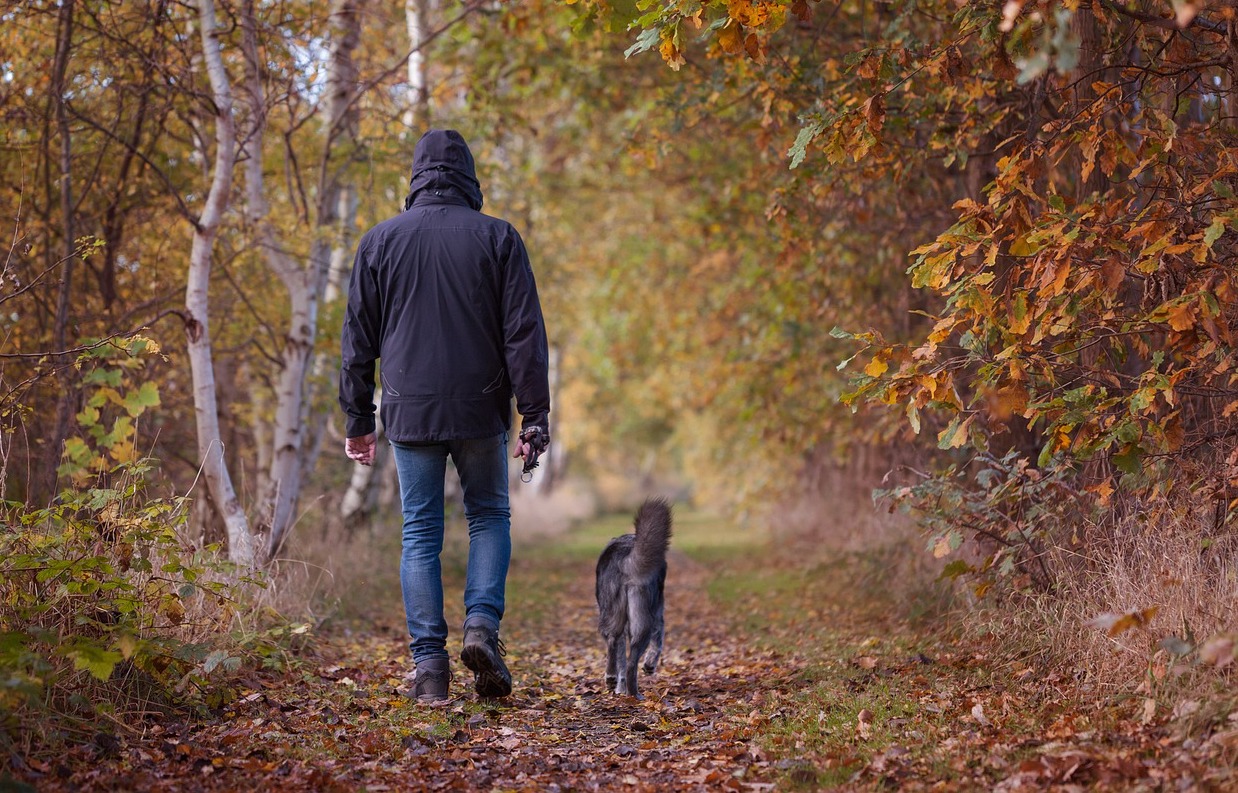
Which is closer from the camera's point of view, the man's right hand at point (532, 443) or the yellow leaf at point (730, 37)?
the yellow leaf at point (730, 37)

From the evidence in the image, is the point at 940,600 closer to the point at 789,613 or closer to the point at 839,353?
the point at 789,613

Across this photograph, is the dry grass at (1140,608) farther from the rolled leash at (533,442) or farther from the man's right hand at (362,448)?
the man's right hand at (362,448)

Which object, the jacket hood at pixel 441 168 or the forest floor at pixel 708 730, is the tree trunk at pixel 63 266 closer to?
the forest floor at pixel 708 730

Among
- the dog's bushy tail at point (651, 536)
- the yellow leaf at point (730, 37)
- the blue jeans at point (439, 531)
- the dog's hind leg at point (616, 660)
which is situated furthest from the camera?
the dog's hind leg at point (616, 660)

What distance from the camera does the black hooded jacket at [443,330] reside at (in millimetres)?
4848

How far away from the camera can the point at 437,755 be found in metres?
4.12

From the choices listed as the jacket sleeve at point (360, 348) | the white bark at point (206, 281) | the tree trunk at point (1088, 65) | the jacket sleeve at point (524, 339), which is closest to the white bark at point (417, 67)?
the white bark at point (206, 281)

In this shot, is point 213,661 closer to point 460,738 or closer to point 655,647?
point 460,738

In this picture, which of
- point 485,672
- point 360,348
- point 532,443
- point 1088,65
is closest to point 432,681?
point 485,672

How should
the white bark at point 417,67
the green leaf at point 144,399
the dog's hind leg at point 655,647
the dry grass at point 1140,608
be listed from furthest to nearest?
1. the white bark at point 417,67
2. the green leaf at point 144,399
3. the dog's hind leg at point 655,647
4. the dry grass at point 1140,608

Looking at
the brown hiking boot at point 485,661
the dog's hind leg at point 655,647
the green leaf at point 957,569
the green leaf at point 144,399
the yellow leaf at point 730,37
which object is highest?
the yellow leaf at point 730,37

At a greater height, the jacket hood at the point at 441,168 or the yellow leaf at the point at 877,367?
the jacket hood at the point at 441,168

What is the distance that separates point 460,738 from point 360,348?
188 centimetres

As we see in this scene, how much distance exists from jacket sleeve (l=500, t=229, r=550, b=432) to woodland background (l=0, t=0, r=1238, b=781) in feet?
3.94
